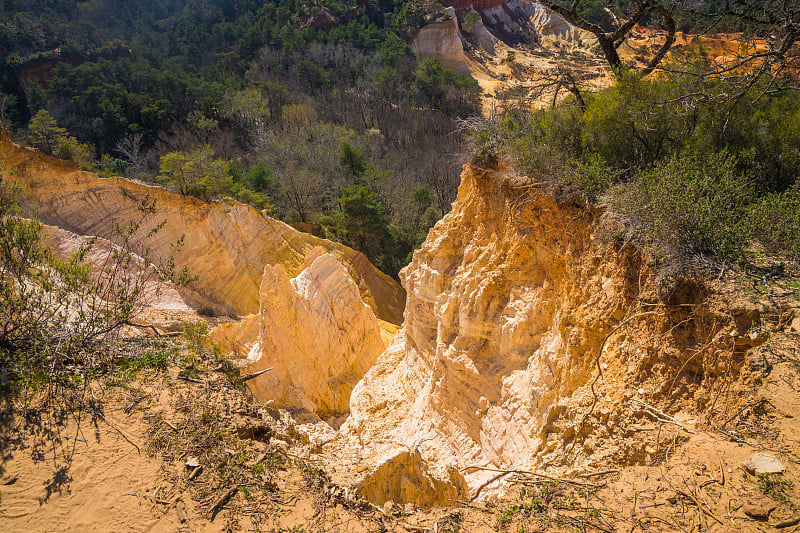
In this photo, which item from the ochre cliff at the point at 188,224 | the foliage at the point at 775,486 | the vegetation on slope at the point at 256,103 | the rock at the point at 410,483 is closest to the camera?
the foliage at the point at 775,486

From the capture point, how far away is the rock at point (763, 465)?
2752mm

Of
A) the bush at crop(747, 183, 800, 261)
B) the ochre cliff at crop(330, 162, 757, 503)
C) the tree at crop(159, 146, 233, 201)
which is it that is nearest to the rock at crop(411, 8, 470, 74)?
the tree at crop(159, 146, 233, 201)

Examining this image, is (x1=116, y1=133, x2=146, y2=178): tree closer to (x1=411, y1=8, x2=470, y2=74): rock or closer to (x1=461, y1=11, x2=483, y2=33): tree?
(x1=411, y1=8, x2=470, y2=74): rock

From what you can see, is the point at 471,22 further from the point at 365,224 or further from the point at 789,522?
the point at 789,522

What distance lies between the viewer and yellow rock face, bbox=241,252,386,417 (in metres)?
9.48

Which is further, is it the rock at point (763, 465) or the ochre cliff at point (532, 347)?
the ochre cliff at point (532, 347)

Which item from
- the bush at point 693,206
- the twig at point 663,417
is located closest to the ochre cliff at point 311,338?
the twig at point 663,417

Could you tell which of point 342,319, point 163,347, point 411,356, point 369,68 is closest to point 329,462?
point 163,347

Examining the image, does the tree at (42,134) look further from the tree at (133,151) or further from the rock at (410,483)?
the rock at (410,483)

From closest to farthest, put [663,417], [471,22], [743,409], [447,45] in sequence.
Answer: [743,409] < [663,417] < [447,45] < [471,22]

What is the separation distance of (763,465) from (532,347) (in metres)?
3.10

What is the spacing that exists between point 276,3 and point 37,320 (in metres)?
55.3

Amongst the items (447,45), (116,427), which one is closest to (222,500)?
(116,427)

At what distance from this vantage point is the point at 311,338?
403 inches
